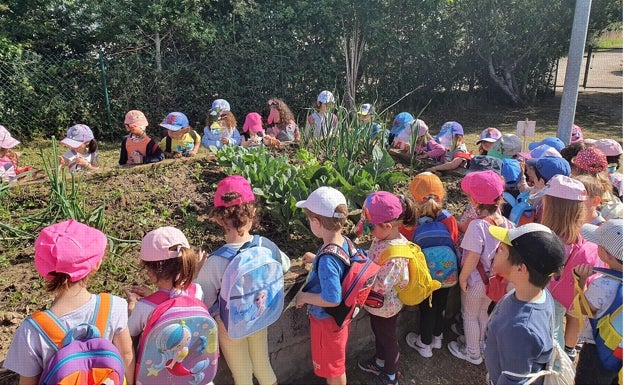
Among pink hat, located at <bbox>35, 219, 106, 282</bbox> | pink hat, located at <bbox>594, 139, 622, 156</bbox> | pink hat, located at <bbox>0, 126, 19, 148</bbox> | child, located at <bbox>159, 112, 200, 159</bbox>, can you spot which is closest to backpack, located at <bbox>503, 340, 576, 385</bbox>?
pink hat, located at <bbox>35, 219, 106, 282</bbox>

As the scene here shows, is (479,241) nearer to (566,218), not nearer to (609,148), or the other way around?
(566,218)

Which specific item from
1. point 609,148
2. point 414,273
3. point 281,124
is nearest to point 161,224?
point 414,273

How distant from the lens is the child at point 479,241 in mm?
2914

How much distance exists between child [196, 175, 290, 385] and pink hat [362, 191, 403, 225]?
0.56m

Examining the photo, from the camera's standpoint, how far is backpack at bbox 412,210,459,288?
3.04 meters

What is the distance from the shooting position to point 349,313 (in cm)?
A: 256

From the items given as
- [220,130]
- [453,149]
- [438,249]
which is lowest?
[453,149]

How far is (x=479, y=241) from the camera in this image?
2893 mm

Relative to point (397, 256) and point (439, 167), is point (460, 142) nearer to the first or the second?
point (439, 167)

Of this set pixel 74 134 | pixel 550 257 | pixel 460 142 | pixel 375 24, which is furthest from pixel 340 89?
pixel 550 257

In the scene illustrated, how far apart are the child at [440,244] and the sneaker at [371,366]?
407 millimetres

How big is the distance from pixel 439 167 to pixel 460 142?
2.22 ft

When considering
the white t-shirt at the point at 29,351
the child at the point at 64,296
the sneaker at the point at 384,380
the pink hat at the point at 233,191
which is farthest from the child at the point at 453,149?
the white t-shirt at the point at 29,351

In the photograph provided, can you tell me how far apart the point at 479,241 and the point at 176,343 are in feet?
5.99
